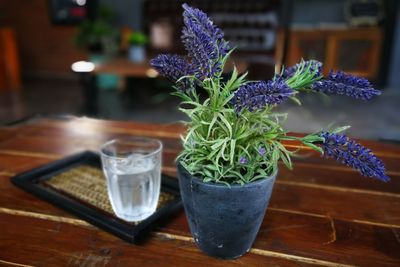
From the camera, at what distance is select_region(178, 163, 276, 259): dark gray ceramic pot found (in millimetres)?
492

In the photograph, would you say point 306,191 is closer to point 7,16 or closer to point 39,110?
point 39,110

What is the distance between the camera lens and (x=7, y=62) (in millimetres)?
4836

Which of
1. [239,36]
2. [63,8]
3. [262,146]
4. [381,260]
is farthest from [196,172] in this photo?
[63,8]

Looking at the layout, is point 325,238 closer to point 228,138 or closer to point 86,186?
point 228,138

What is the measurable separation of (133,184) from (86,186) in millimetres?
167

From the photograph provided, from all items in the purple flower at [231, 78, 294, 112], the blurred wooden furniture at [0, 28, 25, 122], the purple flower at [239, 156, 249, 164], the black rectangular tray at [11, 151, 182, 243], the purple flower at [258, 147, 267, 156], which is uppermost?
the purple flower at [231, 78, 294, 112]

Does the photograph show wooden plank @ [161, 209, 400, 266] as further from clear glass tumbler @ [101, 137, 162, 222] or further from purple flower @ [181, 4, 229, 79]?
purple flower @ [181, 4, 229, 79]

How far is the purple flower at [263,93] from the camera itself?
42cm

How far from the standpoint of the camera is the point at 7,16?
589cm

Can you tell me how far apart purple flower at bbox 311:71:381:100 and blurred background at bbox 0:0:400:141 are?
2.98 metres

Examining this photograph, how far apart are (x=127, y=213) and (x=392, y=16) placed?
4768mm

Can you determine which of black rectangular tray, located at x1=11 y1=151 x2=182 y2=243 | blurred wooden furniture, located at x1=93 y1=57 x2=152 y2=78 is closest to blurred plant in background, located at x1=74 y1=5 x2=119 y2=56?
blurred wooden furniture, located at x1=93 y1=57 x2=152 y2=78

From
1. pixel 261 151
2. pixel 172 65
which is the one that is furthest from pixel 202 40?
pixel 261 151

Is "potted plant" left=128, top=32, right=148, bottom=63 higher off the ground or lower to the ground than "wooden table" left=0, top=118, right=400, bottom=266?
higher
